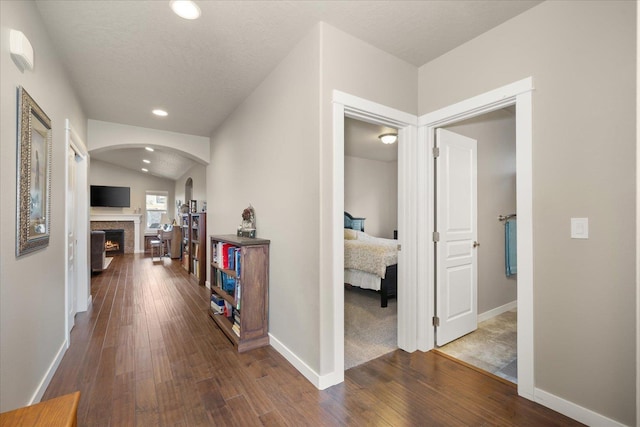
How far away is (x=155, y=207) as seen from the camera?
10.3 metres

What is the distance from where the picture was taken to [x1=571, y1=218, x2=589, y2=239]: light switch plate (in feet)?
5.37

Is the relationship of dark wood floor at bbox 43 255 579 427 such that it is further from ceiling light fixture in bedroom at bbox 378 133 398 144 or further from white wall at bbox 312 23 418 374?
ceiling light fixture in bedroom at bbox 378 133 398 144

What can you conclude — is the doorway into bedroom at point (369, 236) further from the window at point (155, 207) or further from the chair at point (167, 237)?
the window at point (155, 207)

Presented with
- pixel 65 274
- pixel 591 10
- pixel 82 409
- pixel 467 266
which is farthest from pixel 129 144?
pixel 591 10

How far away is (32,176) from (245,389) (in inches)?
77.4

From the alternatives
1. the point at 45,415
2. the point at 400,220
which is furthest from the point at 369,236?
the point at 45,415

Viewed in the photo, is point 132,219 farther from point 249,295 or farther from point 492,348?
point 492,348

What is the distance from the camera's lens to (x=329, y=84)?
6.66 ft

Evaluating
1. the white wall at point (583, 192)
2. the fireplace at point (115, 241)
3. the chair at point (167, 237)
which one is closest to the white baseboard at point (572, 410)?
the white wall at point (583, 192)

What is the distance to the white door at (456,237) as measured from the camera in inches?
101

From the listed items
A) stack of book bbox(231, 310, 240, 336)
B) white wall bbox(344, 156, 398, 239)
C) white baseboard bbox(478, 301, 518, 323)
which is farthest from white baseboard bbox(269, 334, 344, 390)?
white wall bbox(344, 156, 398, 239)

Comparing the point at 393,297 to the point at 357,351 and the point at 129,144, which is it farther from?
the point at 129,144

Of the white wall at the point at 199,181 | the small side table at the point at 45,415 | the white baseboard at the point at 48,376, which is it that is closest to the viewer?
the small side table at the point at 45,415

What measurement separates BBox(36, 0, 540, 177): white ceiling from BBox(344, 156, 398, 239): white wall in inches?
143
